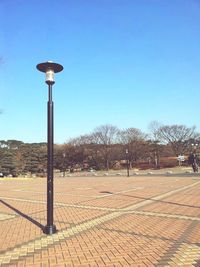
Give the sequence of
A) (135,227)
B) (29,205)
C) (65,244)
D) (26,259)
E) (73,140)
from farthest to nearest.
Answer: (73,140) < (29,205) < (135,227) < (65,244) < (26,259)

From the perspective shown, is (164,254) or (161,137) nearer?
(164,254)

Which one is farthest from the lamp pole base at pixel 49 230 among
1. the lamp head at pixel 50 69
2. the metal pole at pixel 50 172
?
the lamp head at pixel 50 69

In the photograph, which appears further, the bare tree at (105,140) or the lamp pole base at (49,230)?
the bare tree at (105,140)

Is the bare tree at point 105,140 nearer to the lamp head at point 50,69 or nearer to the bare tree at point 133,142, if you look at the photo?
the bare tree at point 133,142

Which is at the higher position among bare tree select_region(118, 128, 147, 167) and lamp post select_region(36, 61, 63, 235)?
bare tree select_region(118, 128, 147, 167)

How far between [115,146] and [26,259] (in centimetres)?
6035

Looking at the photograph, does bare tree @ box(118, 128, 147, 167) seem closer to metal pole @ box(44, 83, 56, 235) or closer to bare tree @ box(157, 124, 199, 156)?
bare tree @ box(157, 124, 199, 156)

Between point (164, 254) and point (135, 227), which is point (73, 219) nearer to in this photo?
point (135, 227)

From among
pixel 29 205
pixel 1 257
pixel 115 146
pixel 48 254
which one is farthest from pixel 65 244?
pixel 115 146

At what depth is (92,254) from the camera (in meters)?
5.66

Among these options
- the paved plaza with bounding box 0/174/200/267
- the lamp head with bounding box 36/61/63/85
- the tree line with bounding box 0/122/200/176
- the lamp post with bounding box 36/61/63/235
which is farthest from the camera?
the tree line with bounding box 0/122/200/176

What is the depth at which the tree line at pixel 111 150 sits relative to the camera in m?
59.8

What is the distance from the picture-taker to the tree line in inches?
2355

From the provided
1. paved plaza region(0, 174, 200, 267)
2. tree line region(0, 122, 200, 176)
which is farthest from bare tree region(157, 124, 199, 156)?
paved plaza region(0, 174, 200, 267)
